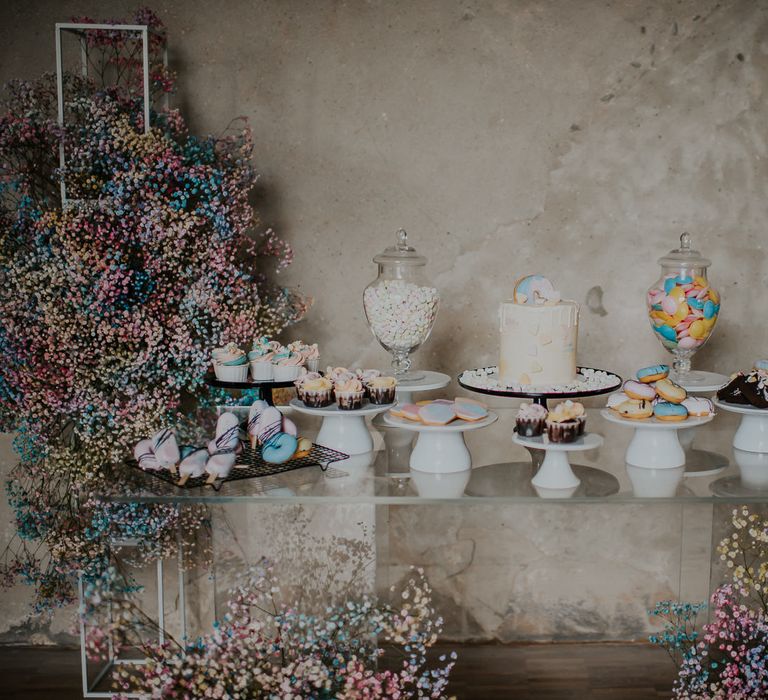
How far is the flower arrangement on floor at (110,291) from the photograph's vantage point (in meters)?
2.18

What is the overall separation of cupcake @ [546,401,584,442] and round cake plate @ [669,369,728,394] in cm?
52

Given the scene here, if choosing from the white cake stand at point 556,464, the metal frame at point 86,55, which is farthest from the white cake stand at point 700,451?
the metal frame at point 86,55

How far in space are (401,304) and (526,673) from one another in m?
1.28

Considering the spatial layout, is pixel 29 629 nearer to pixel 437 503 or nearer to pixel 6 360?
pixel 6 360

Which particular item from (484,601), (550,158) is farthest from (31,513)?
(550,158)

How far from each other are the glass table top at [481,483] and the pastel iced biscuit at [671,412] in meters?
0.12

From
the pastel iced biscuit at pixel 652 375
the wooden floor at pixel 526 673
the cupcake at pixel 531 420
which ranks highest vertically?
the pastel iced biscuit at pixel 652 375

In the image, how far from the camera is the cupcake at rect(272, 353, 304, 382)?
6.77 ft

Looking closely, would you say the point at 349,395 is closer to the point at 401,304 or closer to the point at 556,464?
the point at 401,304

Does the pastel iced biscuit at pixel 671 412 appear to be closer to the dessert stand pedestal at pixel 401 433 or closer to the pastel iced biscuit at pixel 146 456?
the dessert stand pedestal at pixel 401 433

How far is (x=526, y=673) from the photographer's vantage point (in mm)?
2646

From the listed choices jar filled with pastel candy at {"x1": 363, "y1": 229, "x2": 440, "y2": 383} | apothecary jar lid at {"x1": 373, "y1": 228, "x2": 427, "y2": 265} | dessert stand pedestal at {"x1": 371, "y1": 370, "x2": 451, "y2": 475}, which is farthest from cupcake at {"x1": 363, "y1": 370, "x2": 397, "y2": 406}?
apothecary jar lid at {"x1": 373, "y1": 228, "x2": 427, "y2": 265}

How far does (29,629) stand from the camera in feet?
9.21

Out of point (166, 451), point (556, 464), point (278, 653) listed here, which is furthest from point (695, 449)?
point (166, 451)
